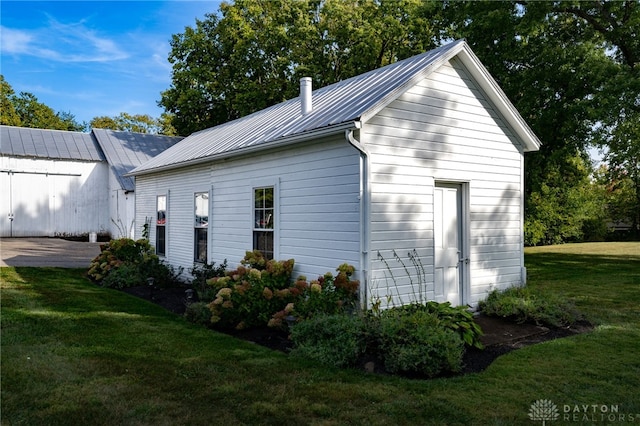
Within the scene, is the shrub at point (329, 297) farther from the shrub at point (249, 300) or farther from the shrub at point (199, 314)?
the shrub at point (199, 314)

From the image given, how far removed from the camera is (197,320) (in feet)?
25.9

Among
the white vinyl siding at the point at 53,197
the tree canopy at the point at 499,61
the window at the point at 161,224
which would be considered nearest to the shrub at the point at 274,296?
the window at the point at 161,224

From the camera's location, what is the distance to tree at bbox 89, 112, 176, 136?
143 ft

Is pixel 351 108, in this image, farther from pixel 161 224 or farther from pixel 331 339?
pixel 161 224

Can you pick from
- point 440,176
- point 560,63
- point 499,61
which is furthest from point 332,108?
point 499,61

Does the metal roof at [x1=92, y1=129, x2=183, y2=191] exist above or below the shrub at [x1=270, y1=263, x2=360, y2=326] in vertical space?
above

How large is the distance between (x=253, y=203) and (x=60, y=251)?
1228 cm

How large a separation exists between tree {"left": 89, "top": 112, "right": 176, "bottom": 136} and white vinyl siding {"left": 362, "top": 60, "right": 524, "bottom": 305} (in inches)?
1523

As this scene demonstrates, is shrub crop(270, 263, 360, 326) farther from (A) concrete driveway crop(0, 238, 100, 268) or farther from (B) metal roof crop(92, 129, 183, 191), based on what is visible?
(B) metal roof crop(92, 129, 183, 191)

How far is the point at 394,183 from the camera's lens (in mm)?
7391

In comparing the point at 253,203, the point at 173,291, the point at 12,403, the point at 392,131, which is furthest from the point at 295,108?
the point at 12,403

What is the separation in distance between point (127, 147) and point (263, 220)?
17.4 metres

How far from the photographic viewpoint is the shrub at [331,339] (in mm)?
5699

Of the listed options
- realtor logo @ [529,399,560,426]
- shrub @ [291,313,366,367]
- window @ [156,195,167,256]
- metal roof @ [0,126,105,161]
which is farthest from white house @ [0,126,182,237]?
realtor logo @ [529,399,560,426]
